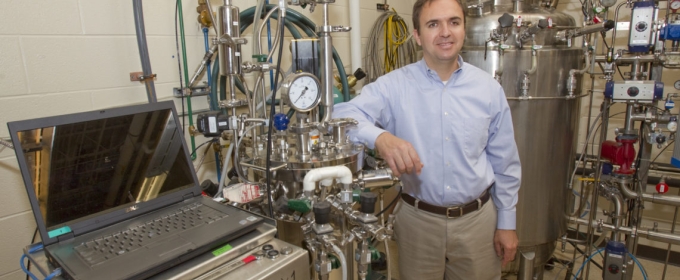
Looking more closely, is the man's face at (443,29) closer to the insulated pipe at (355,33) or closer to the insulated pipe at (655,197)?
the insulated pipe at (355,33)

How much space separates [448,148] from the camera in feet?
4.67

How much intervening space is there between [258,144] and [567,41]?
1601 mm

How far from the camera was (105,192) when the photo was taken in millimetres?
957

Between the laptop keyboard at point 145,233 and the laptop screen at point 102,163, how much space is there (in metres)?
0.08

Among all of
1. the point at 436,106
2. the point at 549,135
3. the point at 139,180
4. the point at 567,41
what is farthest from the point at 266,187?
the point at 567,41

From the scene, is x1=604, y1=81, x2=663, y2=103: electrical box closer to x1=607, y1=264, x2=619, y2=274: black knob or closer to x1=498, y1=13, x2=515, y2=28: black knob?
x1=498, y1=13, x2=515, y2=28: black knob

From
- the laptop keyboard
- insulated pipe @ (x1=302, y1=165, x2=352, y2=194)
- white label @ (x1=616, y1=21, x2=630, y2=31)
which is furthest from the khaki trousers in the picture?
white label @ (x1=616, y1=21, x2=630, y2=31)

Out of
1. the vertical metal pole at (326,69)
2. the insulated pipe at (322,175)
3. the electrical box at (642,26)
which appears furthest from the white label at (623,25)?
the insulated pipe at (322,175)

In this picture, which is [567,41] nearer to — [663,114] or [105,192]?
[663,114]

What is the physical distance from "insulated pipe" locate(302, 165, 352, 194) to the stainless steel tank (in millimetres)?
1238

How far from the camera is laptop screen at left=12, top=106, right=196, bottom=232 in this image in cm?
87

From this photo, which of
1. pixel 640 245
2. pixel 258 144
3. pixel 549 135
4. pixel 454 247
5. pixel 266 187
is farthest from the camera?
pixel 640 245

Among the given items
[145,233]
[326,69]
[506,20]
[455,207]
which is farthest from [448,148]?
[145,233]

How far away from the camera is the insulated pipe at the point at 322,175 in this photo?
103 cm
